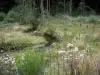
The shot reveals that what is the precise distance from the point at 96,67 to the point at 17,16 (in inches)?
450

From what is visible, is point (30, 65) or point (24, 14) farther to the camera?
point (24, 14)

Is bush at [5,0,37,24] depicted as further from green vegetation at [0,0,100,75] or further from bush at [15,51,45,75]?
bush at [15,51,45,75]

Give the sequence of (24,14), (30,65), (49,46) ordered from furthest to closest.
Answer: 1. (24,14)
2. (49,46)
3. (30,65)

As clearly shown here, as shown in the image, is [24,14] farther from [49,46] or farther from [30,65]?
[30,65]

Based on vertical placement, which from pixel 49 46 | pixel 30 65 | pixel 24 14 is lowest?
pixel 49 46

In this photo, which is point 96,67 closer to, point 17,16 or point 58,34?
point 58,34

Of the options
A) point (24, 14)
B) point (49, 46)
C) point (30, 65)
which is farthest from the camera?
point (24, 14)

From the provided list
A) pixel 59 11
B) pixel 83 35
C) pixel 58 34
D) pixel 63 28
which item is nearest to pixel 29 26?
pixel 63 28

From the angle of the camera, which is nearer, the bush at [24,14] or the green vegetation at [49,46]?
the green vegetation at [49,46]

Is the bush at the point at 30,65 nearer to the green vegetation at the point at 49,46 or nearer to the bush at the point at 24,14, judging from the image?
the green vegetation at the point at 49,46

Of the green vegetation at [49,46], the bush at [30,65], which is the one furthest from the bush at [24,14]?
the bush at [30,65]

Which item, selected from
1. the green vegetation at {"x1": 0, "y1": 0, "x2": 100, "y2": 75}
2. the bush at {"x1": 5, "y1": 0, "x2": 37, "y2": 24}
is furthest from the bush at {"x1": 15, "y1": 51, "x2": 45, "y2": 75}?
the bush at {"x1": 5, "y1": 0, "x2": 37, "y2": 24}

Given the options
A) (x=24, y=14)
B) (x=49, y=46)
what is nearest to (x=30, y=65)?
(x=49, y=46)

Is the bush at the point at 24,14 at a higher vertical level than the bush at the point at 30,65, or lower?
lower
